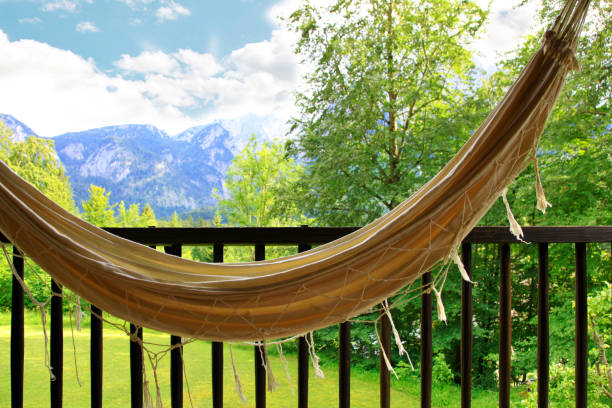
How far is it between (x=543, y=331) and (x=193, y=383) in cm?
560

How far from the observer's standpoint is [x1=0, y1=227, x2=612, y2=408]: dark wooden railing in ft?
3.38

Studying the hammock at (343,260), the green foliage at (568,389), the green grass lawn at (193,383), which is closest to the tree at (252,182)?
the green grass lawn at (193,383)

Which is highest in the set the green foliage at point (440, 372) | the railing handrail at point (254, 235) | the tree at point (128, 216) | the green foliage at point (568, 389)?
the railing handrail at point (254, 235)

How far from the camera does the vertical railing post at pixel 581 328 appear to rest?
45.3 inches

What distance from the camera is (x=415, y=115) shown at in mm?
→ 7648

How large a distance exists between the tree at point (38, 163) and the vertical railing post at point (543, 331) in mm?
12744

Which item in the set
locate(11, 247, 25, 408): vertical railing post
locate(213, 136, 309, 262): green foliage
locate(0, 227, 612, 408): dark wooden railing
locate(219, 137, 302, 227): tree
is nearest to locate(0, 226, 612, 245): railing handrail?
locate(0, 227, 612, 408): dark wooden railing

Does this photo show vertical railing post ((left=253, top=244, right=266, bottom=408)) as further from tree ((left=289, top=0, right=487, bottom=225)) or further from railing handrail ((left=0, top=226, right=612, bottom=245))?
tree ((left=289, top=0, right=487, bottom=225))

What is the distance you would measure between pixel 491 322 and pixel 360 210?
9.93 feet

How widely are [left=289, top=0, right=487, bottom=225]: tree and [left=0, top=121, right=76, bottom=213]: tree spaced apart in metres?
8.18

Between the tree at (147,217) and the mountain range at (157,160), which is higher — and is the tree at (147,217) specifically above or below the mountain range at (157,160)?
below

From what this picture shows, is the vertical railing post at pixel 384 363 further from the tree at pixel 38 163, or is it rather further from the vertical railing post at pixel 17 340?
the tree at pixel 38 163

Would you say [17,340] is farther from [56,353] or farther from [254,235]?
[254,235]

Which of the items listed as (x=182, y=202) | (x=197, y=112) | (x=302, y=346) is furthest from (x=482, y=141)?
(x=197, y=112)
